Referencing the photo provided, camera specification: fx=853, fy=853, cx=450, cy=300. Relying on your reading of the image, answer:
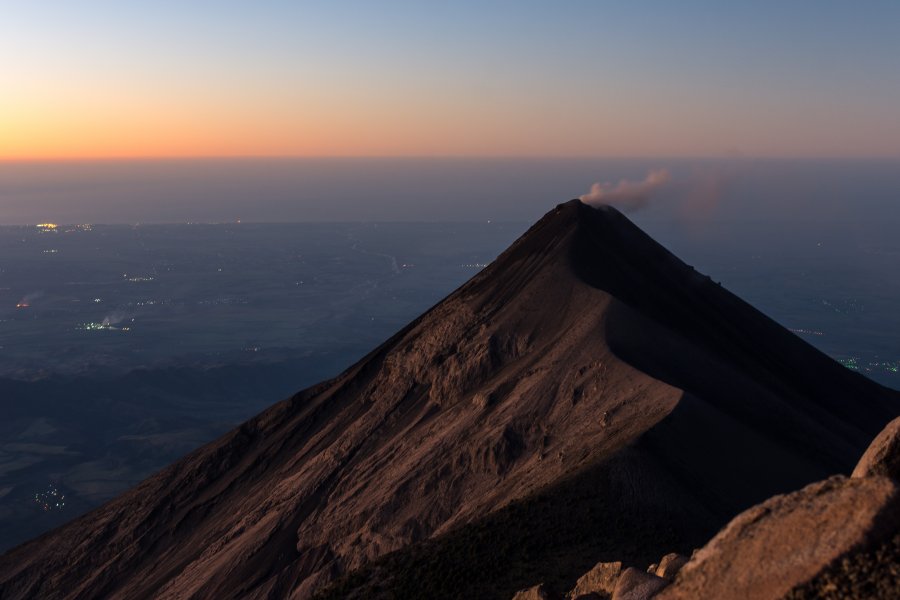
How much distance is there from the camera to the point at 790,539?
18.3 m

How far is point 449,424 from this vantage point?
211 ft

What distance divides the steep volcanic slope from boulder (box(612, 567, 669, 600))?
17.1m

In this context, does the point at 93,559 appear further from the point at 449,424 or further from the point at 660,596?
the point at 660,596

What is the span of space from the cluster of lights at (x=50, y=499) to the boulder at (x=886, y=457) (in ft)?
542

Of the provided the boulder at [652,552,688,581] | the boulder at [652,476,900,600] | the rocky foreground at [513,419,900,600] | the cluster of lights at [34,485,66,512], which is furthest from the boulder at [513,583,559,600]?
the cluster of lights at [34,485,66,512]

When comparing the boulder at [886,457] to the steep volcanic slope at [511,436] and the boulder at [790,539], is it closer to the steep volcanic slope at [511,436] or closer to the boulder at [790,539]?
the boulder at [790,539]

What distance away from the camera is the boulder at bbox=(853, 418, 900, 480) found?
766 inches

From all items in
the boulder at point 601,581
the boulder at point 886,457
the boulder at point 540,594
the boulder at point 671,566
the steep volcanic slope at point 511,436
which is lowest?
the steep volcanic slope at point 511,436

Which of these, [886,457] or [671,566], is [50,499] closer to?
[671,566]

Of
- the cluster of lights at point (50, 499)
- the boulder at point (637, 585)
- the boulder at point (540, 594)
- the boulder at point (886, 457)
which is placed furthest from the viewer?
the cluster of lights at point (50, 499)

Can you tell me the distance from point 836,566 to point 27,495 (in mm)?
180642

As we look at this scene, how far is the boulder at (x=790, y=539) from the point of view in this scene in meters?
17.5

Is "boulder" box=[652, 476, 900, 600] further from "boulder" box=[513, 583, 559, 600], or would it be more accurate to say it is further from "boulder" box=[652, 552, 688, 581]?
"boulder" box=[513, 583, 559, 600]

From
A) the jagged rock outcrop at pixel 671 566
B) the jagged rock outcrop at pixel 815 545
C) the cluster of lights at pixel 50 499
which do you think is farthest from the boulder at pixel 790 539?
the cluster of lights at pixel 50 499
